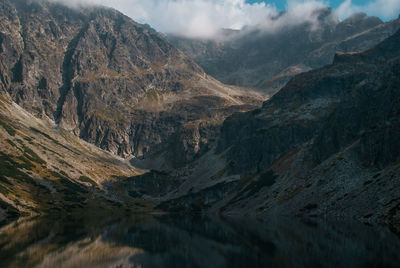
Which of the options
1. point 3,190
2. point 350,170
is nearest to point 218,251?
point 350,170

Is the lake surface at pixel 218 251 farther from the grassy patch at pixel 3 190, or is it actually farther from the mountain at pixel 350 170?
the grassy patch at pixel 3 190

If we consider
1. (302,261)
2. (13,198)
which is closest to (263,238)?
(302,261)

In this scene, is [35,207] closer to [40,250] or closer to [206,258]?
[40,250]

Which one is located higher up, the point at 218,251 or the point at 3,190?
the point at 3,190

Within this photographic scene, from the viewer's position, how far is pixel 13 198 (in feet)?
584

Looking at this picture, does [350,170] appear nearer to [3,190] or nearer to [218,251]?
[218,251]

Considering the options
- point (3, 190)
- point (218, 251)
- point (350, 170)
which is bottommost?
point (218, 251)

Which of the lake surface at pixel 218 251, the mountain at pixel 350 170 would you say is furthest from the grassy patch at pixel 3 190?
the mountain at pixel 350 170

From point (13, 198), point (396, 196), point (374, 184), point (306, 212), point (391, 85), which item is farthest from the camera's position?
point (13, 198)

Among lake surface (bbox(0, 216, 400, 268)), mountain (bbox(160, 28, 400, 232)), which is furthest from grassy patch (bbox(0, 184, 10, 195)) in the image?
mountain (bbox(160, 28, 400, 232))

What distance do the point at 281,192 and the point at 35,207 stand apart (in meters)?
125

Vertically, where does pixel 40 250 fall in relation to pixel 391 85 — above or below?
below

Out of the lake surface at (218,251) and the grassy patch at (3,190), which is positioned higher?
the grassy patch at (3,190)

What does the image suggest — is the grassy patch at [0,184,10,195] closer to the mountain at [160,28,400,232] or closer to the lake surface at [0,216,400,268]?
the lake surface at [0,216,400,268]
